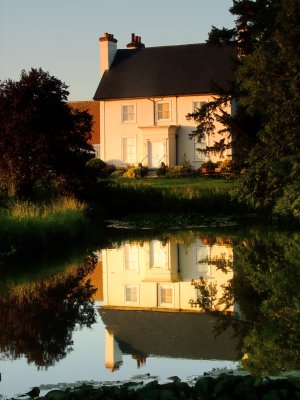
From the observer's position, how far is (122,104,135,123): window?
58.6 meters

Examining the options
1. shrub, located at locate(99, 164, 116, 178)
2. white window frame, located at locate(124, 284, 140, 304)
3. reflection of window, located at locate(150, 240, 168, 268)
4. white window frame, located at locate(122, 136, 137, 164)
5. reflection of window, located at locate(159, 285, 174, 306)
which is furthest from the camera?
white window frame, located at locate(122, 136, 137, 164)

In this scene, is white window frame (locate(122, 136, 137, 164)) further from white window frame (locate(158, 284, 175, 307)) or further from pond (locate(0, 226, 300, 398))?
white window frame (locate(158, 284, 175, 307))

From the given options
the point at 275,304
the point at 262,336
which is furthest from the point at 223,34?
the point at 262,336

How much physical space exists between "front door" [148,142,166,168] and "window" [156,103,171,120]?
218cm

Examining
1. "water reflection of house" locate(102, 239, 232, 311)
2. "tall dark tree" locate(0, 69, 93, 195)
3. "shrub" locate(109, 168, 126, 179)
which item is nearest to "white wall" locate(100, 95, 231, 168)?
"shrub" locate(109, 168, 126, 179)

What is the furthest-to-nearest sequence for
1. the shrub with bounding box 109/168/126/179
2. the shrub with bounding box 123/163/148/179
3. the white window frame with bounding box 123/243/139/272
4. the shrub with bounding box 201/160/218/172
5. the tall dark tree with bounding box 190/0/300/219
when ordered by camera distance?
Answer: the shrub with bounding box 109/168/126/179, the shrub with bounding box 123/163/148/179, the shrub with bounding box 201/160/218/172, the tall dark tree with bounding box 190/0/300/219, the white window frame with bounding box 123/243/139/272

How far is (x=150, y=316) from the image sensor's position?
14.7 m

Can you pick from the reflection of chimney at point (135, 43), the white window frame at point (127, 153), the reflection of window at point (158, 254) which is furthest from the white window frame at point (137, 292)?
the reflection of chimney at point (135, 43)

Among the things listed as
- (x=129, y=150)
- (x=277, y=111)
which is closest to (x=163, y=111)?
(x=129, y=150)

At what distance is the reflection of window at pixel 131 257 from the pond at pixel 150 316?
3cm

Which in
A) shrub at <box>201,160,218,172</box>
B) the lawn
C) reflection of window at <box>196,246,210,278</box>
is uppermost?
shrub at <box>201,160,218,172</box>

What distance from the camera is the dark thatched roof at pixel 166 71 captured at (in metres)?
56.4

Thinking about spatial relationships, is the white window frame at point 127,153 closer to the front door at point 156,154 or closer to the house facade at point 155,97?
the house facade at point 155,97

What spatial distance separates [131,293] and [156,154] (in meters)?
39.2
